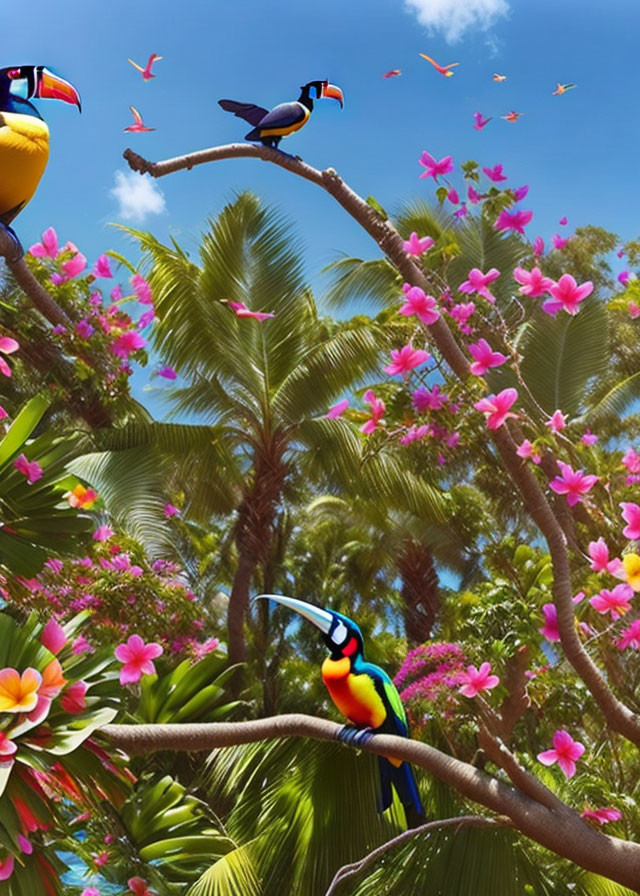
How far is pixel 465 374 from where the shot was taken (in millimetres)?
4047

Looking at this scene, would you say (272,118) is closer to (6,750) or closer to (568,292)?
(568,292)

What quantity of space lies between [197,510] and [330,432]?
2285 mm

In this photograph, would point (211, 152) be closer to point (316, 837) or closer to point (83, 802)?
point (83, 802)

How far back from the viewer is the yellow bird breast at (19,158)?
4047 millimetres

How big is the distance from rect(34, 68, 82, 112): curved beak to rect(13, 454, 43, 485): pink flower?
2251 mm

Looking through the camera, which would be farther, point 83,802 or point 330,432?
point 330,432

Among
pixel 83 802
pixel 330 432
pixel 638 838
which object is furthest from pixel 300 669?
pixel 83 802

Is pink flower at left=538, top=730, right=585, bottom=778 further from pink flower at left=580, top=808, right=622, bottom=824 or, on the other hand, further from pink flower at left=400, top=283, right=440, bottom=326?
pink flower at left=400, top=283, right=440, bottom=326

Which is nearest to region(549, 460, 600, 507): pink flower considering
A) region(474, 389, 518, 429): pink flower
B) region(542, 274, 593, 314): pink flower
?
region(474, 389, 518, 429): pink flower

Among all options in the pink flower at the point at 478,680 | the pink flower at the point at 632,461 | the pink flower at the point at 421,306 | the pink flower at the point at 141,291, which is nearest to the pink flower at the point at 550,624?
the pink flower at the point at 478,680

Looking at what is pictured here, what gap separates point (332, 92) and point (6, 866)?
13.9 ft

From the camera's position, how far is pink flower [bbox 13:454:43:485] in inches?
120

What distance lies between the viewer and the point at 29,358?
623 centimetres

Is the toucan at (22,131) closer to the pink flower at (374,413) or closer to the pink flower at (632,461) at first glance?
the pink flower at (374,413)
